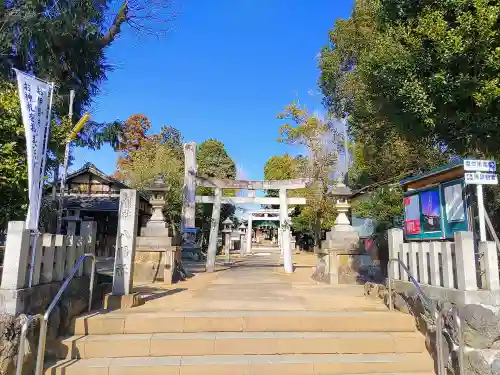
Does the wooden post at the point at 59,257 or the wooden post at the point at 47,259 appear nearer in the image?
the wooden post at the point at 47,259

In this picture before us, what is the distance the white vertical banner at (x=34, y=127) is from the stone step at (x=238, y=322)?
5.22 ft

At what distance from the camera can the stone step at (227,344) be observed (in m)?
4.56

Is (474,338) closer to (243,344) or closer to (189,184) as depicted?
(243,344)

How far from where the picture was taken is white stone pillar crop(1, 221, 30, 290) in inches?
162

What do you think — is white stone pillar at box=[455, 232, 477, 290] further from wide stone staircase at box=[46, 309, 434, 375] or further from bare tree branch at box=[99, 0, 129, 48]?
bare tree branch at box=[99, 0, 129, 48]

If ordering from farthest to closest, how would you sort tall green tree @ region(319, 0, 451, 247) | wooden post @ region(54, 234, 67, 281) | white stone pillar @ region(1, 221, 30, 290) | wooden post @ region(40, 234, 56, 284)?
tall green tree @ region(319, 0, 451, 247) → wooden post @ region(54, 234, 67, 281) → wooden post @ region(40, 234, 56, 284) → white stone pillar @ region(1, 221, 30, 290)

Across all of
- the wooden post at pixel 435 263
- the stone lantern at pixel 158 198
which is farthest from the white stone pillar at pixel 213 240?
the wooden post at pixel 435 263

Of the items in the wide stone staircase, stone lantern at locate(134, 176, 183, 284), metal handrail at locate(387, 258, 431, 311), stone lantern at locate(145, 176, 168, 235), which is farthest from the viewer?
stone lantern at locate(145, 176, 168, 235)

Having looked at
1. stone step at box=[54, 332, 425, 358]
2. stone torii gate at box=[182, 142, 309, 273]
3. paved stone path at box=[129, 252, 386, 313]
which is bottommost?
stone step at box=[54, 332, 425, 358]

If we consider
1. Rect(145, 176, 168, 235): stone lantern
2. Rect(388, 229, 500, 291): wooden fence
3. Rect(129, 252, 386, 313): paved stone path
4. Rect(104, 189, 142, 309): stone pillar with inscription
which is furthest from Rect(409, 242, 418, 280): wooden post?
Rect(145, 176, 168, 235): stone lantern

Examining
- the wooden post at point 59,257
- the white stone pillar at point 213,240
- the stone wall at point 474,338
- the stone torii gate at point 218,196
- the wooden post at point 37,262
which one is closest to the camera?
the stone wall at point 474,338

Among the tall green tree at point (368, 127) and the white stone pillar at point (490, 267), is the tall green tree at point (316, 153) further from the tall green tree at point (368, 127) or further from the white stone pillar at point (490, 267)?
the white stone pillar at point (490, 267)

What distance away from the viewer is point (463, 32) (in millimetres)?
5641

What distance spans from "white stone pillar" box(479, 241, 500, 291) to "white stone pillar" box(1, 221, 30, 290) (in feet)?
17.9
